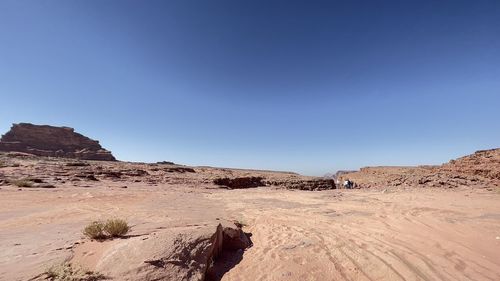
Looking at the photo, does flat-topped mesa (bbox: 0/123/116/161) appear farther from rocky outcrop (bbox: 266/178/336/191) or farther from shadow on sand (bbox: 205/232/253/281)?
shadow on sand (bbox: 205/232/253/281)

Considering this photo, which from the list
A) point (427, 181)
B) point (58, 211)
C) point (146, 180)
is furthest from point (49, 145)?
point (427, 181)

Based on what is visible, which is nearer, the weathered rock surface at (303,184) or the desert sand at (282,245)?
the desert sand at (282,245)

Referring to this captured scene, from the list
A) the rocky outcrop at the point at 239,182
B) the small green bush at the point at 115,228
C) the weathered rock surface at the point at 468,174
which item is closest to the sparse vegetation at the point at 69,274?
the small green bush at the point at 115,228

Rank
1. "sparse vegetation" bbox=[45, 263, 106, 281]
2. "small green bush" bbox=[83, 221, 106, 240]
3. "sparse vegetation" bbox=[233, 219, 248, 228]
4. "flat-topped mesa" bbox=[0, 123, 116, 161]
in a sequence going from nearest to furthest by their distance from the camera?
1. "sparse vegetation" bbox=[45, 263, 106, 281]
2. "small green bush" bbox=[83, 221, 106, 240]
3. "sparse vegetation" bbox=[233, 219, 248, 228]
4. "flat-topped mesa" bbox=[0, 123, 116, 161]

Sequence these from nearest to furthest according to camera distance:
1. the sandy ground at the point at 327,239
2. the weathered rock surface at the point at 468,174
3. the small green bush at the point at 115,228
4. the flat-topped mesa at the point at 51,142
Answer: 1. the sandy ground at the point at 327,239
2. the small green bush at the point at 115,228
3. the weathered rock surface at the point at 468,174
4. the flat-topped mesa at the point at 51,142

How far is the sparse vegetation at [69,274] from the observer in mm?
3799

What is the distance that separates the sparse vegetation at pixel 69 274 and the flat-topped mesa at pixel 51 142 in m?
76.1

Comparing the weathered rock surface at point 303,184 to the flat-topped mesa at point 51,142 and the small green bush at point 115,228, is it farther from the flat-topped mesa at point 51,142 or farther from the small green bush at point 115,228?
the flat-topped mesa at point 51,142

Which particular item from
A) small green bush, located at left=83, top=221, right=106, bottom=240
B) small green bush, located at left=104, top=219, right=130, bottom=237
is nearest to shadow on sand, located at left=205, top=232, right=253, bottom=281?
small green bush, located at left=104, top=219, right=130, bottom=237

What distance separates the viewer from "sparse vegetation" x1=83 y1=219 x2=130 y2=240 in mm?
5875

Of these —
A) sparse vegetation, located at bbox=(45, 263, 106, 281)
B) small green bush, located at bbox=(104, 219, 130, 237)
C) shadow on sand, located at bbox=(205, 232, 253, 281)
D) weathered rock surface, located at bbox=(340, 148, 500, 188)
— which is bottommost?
shadow on sand, located at bbox=(205, 232, 253, 281)

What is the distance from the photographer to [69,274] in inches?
154

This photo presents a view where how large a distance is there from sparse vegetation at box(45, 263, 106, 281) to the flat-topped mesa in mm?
76073

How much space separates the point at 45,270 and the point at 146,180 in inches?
870
